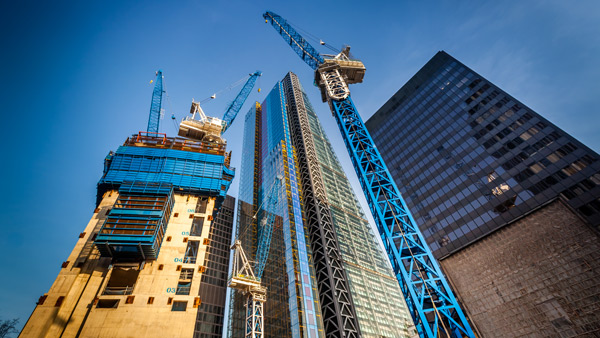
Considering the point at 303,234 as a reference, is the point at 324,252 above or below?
below

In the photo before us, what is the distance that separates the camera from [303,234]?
6009 centimetres

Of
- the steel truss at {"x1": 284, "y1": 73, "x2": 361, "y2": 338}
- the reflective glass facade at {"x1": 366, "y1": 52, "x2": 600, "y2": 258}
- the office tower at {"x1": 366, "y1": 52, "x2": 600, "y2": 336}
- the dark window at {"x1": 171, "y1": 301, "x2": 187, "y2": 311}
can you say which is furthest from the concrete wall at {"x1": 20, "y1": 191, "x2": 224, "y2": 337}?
the reflective glass facade at {"x1": 366, "y1": 52, "x2": 600, "y2": 258}

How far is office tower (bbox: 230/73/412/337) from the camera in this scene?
51.9 m

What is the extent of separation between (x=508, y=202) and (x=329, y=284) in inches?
1332

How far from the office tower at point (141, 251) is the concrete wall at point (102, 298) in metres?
0.08

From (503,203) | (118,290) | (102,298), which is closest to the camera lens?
(102,298)

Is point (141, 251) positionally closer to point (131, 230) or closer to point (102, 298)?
point (131, 230)

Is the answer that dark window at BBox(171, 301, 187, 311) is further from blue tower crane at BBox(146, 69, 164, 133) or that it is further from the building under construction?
blue tower crane at BBox(146, 69, 164, 133)

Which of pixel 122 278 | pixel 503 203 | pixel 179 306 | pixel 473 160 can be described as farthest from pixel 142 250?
pixel 473 160

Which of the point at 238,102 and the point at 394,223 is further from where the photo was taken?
the point at 238,102

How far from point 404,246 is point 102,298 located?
2911 cm

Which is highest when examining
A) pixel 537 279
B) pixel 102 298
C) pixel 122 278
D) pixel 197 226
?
pixel 197 226

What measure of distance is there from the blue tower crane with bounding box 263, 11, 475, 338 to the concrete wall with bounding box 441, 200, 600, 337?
48.8 feet

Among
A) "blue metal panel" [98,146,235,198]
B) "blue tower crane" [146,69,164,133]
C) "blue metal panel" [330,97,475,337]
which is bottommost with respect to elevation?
"blue metal panel" [330,97,475,337]
